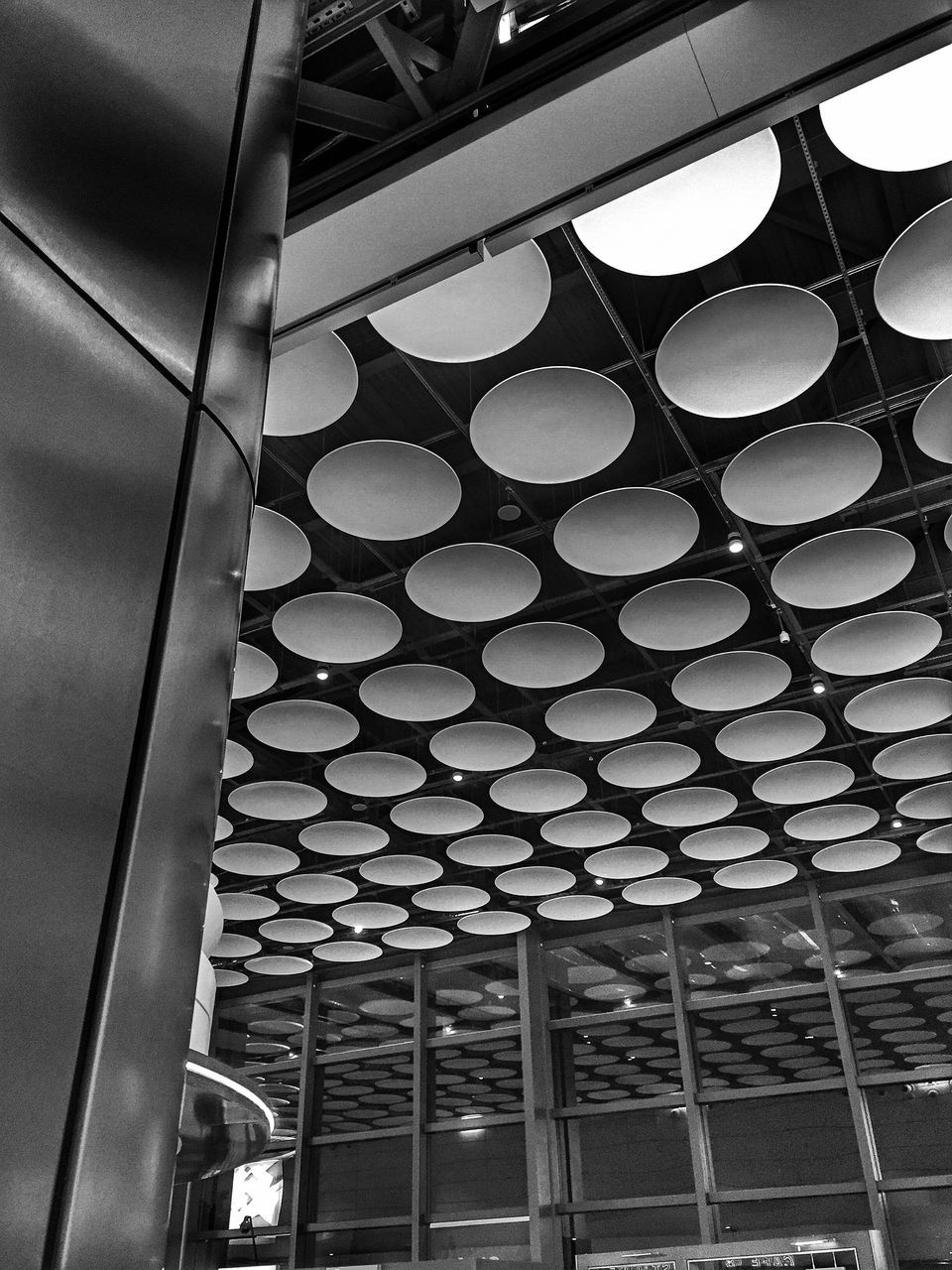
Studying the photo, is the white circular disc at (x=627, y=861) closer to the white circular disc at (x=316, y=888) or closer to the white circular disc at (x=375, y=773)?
the white circular disc at (x=316, y=888)

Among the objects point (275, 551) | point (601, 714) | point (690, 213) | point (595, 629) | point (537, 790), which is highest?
point (595, 629)

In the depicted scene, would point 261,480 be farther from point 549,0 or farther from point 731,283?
point 549,0

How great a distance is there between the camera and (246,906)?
22.2m

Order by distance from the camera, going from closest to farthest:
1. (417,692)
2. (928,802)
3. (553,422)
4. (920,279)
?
(920,279), (553,422), (417,692), (928,802)

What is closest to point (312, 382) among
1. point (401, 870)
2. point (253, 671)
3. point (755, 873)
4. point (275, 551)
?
point (275, 551)

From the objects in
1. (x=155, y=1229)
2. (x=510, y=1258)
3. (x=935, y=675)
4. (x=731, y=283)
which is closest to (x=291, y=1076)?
(x=510, y=1258)

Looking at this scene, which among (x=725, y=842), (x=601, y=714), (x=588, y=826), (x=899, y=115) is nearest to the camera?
(x=899, y=115)

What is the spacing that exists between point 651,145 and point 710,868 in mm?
18148

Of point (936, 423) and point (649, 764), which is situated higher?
point (649, 764)

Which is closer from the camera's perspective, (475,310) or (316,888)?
(475,310)

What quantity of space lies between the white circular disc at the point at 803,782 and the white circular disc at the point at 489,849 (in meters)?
4.27

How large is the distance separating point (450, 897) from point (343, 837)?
3884 millimetres

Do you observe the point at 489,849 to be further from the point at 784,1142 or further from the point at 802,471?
the point at 802,471

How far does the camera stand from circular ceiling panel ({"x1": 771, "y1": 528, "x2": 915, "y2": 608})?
1169 cm
